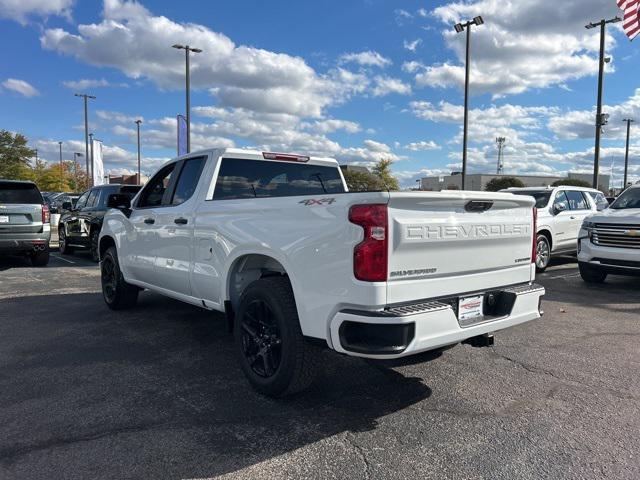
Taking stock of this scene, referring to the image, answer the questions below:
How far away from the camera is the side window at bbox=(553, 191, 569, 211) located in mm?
11094

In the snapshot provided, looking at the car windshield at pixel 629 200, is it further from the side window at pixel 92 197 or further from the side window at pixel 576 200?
the side window at pixel 92 197

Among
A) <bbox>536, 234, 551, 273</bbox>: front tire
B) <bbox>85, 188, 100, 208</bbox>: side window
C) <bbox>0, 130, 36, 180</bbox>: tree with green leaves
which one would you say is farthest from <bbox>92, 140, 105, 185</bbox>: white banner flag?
<bbox>0, 130, 36, 180</bbox>: tree with green leaves

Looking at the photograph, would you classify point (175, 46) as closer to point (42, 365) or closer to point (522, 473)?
point (42, 365)

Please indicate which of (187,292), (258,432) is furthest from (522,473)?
(187,292)

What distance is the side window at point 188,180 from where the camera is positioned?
16.6ft

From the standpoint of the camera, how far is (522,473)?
2.82m

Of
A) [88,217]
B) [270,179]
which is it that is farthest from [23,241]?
[270,179]

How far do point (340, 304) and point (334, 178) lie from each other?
112 inches

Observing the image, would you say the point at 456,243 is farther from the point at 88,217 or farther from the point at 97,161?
the point at 97,161

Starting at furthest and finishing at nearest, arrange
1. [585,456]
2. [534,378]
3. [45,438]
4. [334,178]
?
[334,178], [534,378], [45,438], [585,456]

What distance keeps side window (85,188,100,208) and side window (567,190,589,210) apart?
10847mm

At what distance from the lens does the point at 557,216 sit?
10.9 m

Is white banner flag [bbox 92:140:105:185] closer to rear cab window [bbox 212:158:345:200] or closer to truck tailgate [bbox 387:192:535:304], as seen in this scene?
rear cab window [bbox 212:158:345:200]

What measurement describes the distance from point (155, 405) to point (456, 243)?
7.96 feet
